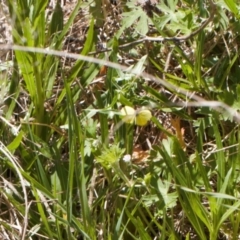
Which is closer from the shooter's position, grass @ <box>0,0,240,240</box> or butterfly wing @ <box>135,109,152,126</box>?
grass @ <box>0,0,240,240</box>

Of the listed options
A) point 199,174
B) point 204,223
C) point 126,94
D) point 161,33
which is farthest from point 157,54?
point 204,223

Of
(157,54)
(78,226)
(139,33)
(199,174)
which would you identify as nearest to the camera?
(78,226)

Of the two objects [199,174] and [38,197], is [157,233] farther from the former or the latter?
[38,197]

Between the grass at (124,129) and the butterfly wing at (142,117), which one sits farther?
the butterfly wing at (142,117)
